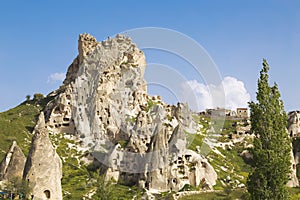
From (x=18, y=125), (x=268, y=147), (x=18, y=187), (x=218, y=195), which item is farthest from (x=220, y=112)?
(x=268, y=147)

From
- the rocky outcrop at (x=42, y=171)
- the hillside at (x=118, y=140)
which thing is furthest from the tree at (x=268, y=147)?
the rocky outcrop at (x=42, y=171)

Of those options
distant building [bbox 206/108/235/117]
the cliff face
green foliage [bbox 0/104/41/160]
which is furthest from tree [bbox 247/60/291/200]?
distant building [bbox 206/108/235/117]

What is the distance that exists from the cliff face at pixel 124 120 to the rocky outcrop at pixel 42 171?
20162 mm

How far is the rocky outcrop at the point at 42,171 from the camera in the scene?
33.5 m

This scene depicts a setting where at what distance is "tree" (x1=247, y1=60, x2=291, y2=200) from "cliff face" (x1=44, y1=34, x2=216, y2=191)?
1071 inches

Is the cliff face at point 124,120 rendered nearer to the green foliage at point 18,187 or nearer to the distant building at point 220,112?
the green foliage at point 18,187

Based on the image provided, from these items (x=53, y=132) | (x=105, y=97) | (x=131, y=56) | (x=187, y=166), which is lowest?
(x=187, y=166)

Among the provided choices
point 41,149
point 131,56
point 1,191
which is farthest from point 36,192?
point 131,56

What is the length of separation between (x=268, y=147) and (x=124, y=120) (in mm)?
58274

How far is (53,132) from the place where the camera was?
76.9m

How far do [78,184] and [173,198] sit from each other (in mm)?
14909

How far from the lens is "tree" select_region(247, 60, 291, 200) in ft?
86.0

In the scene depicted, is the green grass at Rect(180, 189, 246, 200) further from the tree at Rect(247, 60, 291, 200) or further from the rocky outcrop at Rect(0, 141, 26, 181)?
the rocky outcrop at Rect(0, 141, 26, 181)

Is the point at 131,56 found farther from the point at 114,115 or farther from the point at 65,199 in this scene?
the point at 65,199
